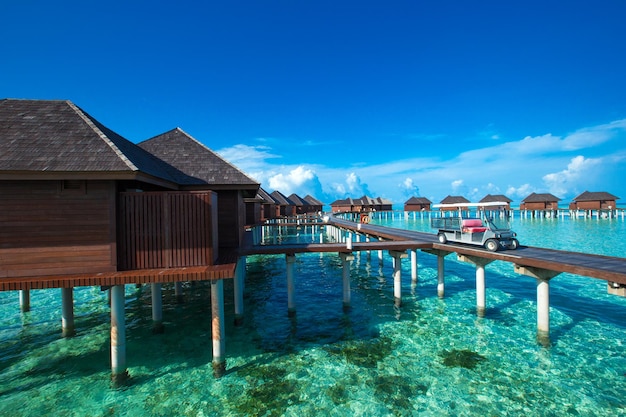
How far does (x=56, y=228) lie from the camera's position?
7.93 metres

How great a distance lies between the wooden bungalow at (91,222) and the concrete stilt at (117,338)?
3 centimetres

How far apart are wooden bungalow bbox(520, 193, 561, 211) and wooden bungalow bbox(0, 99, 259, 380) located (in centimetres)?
8037

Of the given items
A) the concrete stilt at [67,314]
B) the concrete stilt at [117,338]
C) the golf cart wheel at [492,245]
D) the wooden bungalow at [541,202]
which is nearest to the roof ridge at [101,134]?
the concrete stilt at [117,338]

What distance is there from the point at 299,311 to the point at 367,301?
142 inches

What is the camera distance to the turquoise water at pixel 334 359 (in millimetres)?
7289

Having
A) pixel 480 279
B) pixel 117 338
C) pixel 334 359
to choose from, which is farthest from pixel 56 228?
pixel 480 279

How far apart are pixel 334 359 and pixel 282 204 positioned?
39577mm

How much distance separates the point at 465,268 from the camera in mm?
22016

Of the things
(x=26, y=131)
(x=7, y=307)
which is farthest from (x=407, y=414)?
(x=7, y=307)

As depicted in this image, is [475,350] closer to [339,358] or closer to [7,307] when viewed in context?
[339,358]

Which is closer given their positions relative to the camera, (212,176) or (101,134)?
(101,134)

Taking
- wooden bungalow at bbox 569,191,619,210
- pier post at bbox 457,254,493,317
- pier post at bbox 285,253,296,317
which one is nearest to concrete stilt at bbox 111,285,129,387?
pier post at bbox 285,253,296,317

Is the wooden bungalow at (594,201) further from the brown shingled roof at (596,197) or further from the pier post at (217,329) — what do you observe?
the pier post at (217,329)

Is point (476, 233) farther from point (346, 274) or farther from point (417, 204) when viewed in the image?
point (417, 204)
